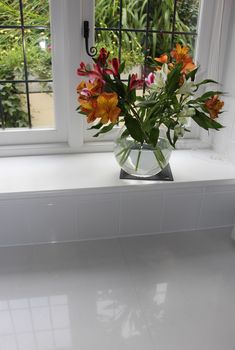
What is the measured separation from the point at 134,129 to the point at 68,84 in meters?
0.44

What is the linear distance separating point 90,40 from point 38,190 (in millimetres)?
618

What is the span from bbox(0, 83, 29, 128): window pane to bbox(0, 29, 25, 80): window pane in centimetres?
4

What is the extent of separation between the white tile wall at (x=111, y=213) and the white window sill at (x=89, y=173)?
0.03m

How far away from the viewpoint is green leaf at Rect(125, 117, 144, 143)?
0.99 metres

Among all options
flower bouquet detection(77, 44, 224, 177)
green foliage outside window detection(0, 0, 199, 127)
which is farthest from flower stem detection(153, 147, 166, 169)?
green foliage outside window detection(0, 0, 199, 127)

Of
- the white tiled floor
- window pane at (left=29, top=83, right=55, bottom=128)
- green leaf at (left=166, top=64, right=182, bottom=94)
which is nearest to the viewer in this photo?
the white tiled floor

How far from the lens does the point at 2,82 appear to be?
1280 millimetres

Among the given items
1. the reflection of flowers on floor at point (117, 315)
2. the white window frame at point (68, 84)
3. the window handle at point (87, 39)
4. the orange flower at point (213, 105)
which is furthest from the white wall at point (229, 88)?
the reflection of flowers on floor at point (117, 315)

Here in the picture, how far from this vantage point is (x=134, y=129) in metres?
0.99

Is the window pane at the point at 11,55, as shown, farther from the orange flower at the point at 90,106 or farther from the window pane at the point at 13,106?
the orange flower at the point at 90,106

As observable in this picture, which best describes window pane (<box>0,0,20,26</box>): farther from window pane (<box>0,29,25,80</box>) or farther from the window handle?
the window handle

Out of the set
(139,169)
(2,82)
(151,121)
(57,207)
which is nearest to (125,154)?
(139,169)

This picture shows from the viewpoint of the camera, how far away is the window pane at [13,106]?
1.30 metres

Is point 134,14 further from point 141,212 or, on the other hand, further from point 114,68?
point 141,212
